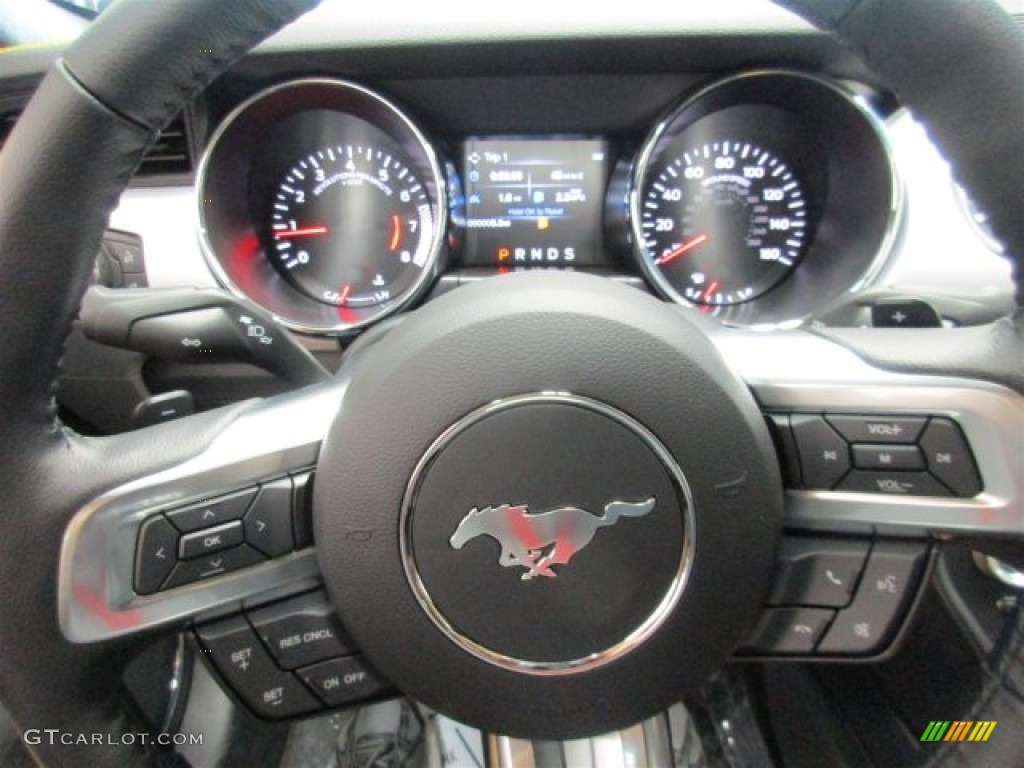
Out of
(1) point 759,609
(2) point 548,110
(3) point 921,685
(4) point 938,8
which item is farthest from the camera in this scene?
(2) point 548,110

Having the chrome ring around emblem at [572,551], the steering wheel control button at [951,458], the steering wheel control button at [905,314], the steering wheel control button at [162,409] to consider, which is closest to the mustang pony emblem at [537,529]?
the chrome ring around emblem at [572,551]

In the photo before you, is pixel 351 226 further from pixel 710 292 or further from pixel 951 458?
pixel 951 458

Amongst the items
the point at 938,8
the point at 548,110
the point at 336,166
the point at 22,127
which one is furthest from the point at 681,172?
the point at 22,127

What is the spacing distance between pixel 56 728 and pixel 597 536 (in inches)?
16.4

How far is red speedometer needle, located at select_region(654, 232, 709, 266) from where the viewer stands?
1838 millimetres

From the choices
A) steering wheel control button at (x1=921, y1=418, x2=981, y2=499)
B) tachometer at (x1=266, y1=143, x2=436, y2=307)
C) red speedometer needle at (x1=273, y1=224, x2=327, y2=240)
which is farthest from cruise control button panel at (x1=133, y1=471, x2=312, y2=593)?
red speedometer needle at (x1=273, y1=224, x2=327, y2=240)

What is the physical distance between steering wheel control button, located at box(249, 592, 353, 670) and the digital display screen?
1.15 metres

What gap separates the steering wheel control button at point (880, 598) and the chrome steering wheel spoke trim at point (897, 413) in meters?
0.02

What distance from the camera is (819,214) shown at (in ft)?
6.05

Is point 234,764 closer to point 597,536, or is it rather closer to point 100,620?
point 100,620

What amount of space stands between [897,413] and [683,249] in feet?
3.80

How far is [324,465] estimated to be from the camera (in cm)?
69

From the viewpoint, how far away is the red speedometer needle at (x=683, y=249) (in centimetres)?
184
